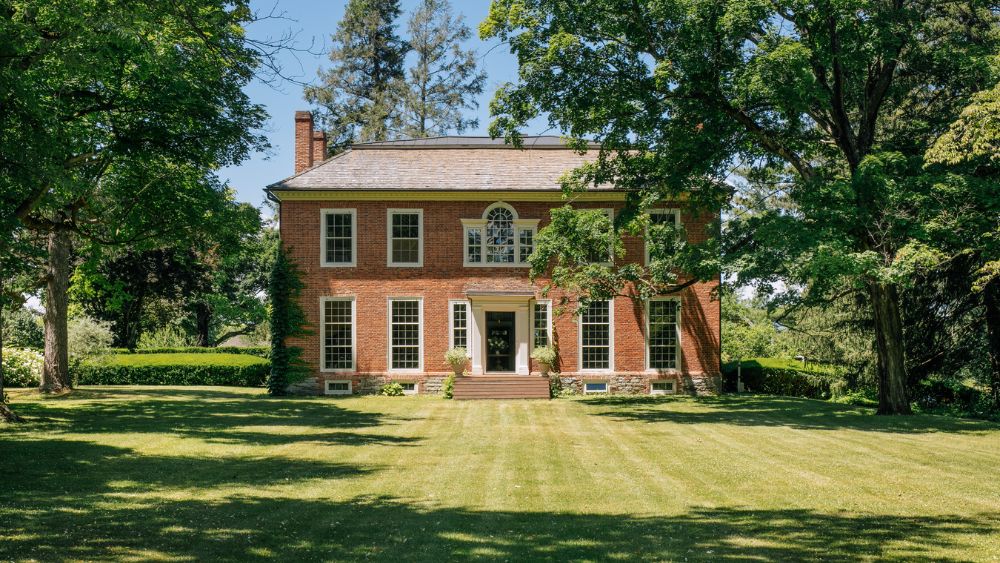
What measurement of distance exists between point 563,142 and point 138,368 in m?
19.6

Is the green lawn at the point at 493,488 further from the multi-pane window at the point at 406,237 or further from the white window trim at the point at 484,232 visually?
the multi-pane window at the point at 406,237

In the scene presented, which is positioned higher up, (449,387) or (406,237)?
(406,237)

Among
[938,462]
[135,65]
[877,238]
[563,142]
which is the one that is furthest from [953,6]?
[135,65]

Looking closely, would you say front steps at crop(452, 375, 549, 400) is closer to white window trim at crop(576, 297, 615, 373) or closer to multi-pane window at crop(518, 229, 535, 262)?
white window trim at crop(576, 297, 615, 373)

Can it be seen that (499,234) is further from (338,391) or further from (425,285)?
(338,391)

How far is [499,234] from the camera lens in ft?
94.0

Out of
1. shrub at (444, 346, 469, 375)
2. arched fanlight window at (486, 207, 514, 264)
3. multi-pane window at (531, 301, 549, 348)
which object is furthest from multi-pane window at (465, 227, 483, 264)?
shrub at (444, 346, 469, 375)

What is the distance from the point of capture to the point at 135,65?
58.7ft

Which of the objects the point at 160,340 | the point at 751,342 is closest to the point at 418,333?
the point at 160,340

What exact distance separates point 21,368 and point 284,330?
32.2ft

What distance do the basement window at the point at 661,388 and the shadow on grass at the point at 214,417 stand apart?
10.7 metres

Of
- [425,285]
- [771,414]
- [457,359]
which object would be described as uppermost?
[425,285]

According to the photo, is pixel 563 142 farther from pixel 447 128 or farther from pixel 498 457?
pixel 498 457

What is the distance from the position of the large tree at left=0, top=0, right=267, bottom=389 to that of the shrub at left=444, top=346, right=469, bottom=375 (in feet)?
30.0
